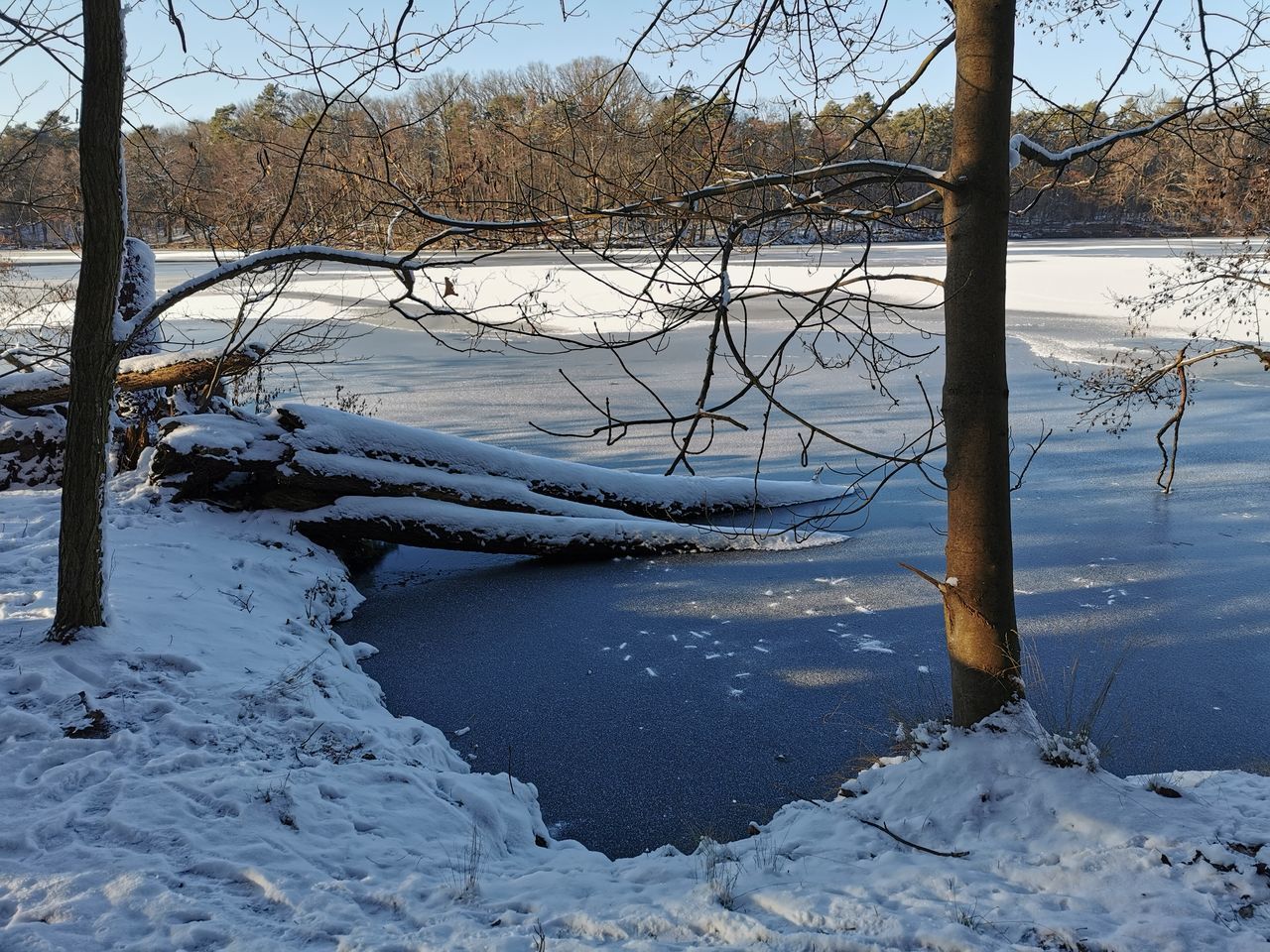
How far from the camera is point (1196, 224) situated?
916 cm

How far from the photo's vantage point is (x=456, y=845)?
11.4ft

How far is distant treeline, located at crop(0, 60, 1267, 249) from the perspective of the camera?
3.68 metres

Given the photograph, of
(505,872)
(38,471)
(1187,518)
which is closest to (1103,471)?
(1187,518)

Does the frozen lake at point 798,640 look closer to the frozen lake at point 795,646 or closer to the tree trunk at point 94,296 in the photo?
the frozen lake at point 795,646

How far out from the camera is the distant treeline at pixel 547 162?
3.68 m

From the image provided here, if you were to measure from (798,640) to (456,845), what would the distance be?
3202 millimetres

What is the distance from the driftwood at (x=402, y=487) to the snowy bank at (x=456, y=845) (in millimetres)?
2559

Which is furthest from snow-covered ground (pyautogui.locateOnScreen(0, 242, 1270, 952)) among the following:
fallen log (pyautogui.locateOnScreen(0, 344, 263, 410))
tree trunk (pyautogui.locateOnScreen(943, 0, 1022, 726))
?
fallen log (pyautogui.locateOnScreen(0, 344, 263, 410))

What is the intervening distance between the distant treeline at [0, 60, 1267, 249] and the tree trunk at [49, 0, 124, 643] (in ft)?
1.25

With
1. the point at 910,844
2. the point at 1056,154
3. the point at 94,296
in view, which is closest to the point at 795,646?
the point at 910,844

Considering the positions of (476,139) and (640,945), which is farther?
(476,139)

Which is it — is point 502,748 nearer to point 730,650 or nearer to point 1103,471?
point 730,650

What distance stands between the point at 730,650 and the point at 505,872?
3012 mm

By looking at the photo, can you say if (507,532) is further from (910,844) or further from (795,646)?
(910,844)
